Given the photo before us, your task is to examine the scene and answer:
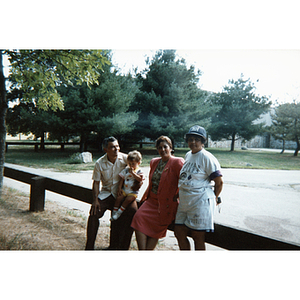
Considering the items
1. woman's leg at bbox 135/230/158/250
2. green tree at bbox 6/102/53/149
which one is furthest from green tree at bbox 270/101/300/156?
green tree at bbox 6/102/53/149

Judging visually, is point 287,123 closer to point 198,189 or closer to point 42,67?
point 198,189

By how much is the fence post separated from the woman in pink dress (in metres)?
1.71

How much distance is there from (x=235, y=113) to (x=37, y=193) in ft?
9.36

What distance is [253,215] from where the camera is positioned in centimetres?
327

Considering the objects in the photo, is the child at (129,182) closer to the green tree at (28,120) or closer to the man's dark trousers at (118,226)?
the man's dark trousers at (118,226)

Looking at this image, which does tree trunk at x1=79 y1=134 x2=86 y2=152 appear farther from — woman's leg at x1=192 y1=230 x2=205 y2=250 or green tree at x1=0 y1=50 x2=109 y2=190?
woman's leg at x1=192 y1=230 x2=205 y2=250

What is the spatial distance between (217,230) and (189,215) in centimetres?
24

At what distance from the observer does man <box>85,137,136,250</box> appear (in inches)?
75.7

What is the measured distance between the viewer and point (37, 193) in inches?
119

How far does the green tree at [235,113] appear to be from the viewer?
3.48 metres

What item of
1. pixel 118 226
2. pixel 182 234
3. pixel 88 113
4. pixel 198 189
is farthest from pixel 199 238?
pixel 88 113

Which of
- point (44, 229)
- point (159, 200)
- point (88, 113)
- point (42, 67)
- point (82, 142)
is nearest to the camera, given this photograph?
point (159, 200)

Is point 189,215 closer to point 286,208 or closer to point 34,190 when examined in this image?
point 34,190
